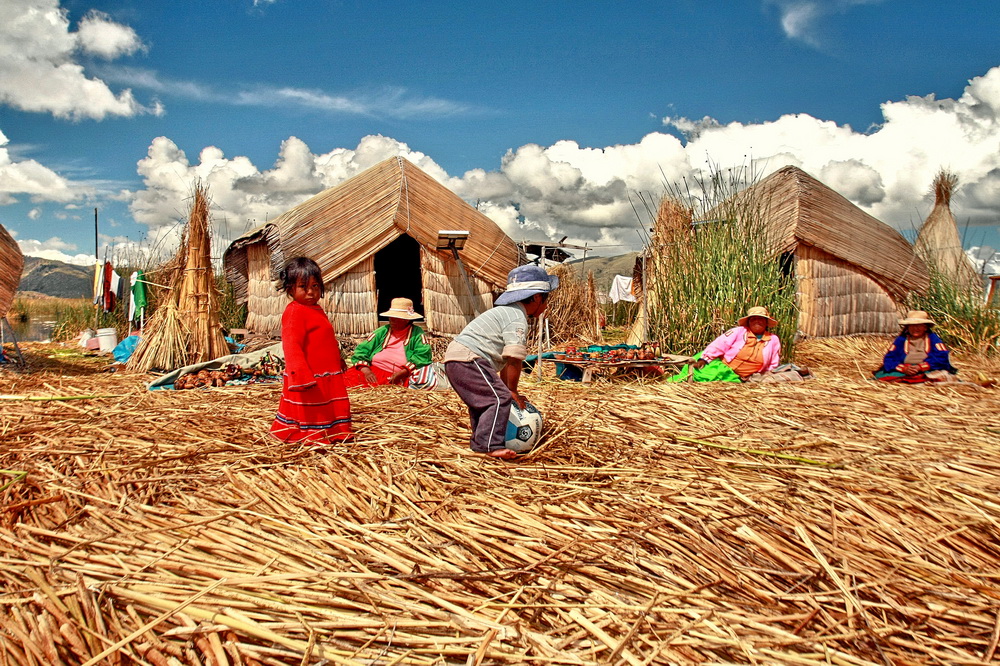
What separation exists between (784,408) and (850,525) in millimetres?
2220

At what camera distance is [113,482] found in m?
2.69

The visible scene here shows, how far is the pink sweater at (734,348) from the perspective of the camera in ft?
21.0

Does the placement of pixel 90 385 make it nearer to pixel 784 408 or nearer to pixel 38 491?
pixel 38 491

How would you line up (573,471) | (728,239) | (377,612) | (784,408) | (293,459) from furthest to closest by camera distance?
1. (728,239)
2. (784,408)
3. (293,459)
4. (573,471)
5. (377,612)

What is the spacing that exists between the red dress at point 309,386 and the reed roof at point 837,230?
27.6 feet

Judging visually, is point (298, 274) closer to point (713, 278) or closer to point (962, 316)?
point (713, 278)

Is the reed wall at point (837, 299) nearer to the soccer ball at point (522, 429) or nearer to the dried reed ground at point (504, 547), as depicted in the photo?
the dried reed ground at point (504, 547)

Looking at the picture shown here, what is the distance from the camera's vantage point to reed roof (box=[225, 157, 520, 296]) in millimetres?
9180

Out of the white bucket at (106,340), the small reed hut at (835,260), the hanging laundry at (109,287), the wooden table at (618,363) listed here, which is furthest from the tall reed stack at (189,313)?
the small reed hut at (835,260)

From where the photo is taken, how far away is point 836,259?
10773mm

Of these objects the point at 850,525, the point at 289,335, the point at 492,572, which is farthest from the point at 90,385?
the point at 850,525

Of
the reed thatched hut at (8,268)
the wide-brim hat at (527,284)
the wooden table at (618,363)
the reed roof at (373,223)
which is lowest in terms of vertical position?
the wooden table at (618,363)

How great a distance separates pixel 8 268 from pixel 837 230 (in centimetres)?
1162

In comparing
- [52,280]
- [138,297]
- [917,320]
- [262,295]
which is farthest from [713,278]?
[52,280]
